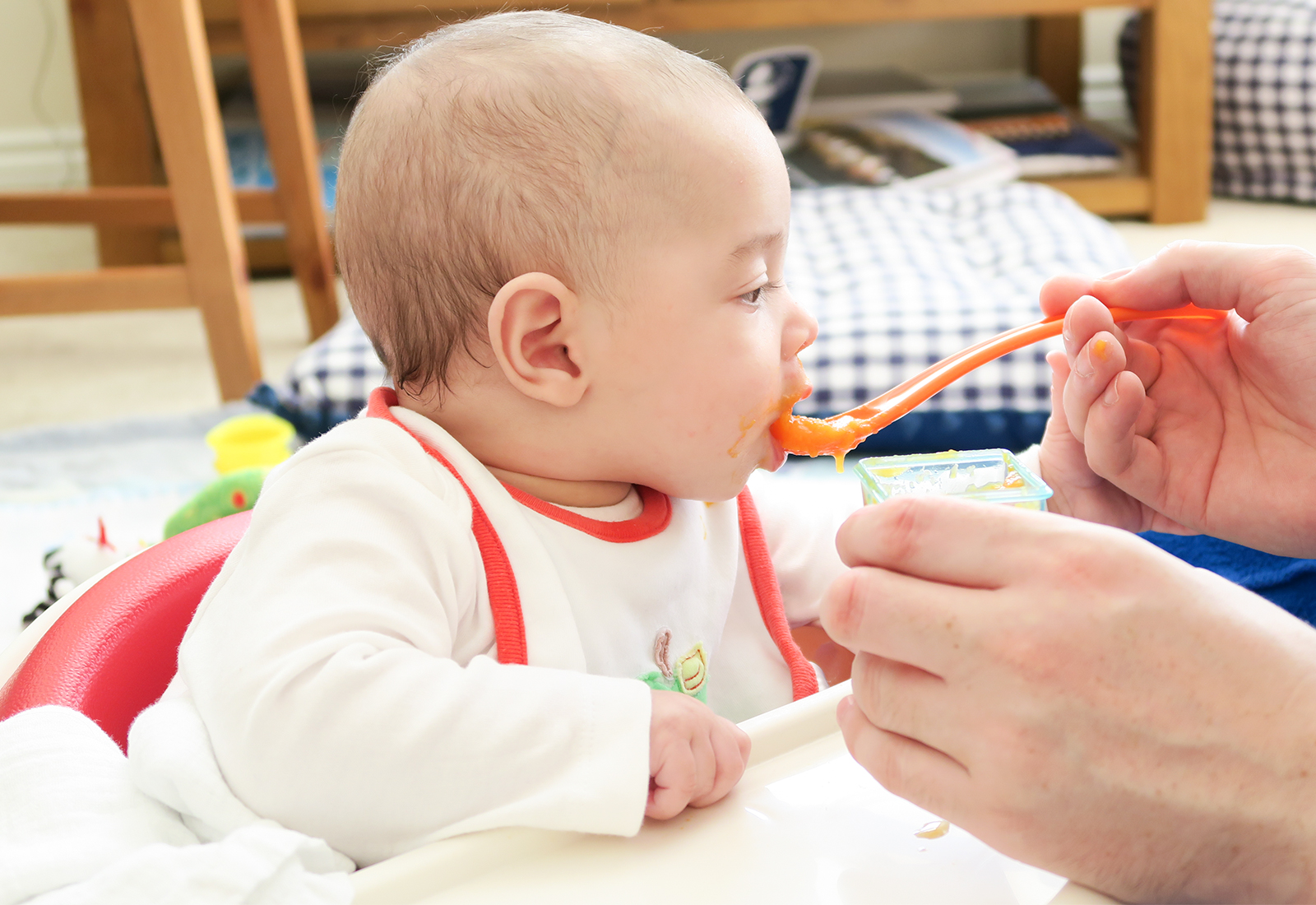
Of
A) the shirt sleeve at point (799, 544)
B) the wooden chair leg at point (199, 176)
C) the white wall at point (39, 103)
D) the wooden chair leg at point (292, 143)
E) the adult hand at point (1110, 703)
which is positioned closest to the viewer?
the adult hand at point (1110, 703)

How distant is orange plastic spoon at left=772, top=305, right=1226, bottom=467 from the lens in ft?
2.45

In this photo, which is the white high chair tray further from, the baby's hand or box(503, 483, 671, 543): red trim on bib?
box(503, 483, 671, 543): red trim on bib

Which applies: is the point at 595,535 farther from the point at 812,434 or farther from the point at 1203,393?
the point at 1203,393

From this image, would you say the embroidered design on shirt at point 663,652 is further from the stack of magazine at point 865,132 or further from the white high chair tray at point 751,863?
the stack of magazine at point 865,132

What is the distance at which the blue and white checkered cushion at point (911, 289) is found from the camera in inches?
63.1

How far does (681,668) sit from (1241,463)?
38cm

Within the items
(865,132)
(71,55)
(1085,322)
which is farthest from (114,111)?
(1085,322)

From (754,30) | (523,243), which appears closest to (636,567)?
(523,243)

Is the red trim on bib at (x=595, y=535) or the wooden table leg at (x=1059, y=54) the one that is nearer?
the red trim on bib at (x=595, y=535)

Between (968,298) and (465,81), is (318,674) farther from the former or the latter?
(968,298)

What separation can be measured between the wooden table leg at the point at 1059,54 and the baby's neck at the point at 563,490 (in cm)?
281

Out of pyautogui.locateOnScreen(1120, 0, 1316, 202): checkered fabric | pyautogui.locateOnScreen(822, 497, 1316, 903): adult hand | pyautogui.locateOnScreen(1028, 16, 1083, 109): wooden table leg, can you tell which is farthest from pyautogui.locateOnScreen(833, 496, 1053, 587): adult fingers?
pyautogui.locateOnScreen(1028, 16, 1083, 109): wooden table leg

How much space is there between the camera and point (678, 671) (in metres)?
0.75

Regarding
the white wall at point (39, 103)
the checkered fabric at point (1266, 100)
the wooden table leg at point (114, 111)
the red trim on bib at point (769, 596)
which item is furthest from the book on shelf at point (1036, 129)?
the white wall at point (39, 103)
